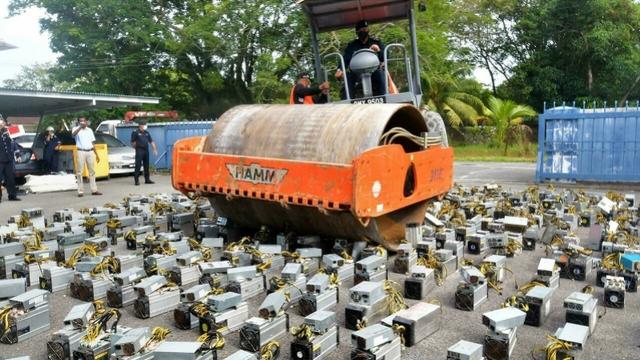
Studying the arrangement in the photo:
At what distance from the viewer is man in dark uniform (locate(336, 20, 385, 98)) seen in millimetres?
7285

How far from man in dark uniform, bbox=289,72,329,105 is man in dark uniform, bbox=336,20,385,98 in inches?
11.6

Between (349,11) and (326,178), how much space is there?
11.4 ft

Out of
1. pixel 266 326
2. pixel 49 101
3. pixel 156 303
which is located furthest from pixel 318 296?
pixel 49 101

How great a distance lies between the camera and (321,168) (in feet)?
17.1

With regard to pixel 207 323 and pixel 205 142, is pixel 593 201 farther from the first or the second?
pixel 207 323

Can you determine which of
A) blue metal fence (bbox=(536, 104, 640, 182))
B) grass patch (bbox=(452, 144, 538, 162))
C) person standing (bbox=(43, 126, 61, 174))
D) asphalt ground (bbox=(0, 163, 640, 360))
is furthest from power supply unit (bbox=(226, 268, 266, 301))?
grass patch (bbox=(452, 144, 538, 162))

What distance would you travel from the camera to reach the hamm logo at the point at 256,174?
555cm

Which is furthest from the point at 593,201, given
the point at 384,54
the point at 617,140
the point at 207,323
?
the point at 207,323

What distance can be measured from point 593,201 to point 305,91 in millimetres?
5604

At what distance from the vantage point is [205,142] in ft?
→ 21.6

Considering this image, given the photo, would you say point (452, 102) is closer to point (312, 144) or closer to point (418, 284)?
point (312, 144)

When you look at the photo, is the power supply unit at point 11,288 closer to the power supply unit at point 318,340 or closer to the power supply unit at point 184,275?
the power supply unit at point 184,275

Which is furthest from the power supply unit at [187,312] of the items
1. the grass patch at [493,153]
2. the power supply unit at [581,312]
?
the grass patch at [493,153]

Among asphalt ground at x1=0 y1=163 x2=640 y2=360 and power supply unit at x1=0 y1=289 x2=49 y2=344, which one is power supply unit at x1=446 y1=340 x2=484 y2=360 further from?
power supply unit at x1=0 y1=289 x2=49 y2=344
